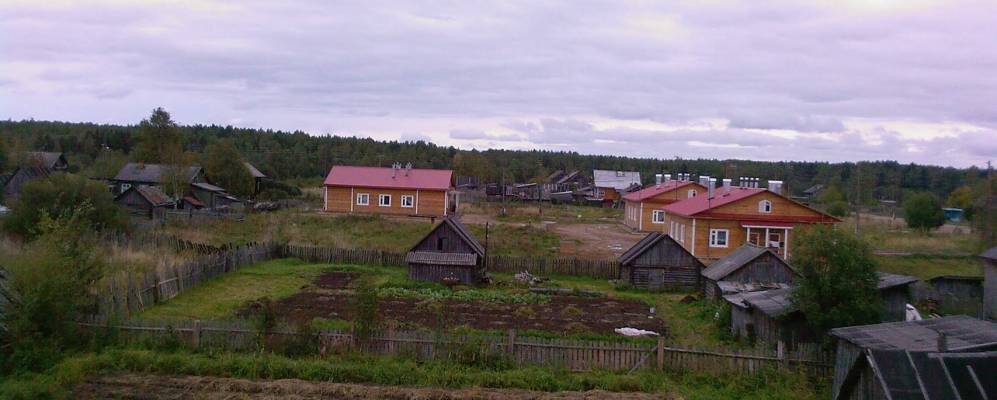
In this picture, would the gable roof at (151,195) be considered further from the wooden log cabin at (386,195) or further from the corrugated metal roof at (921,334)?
the corrugated metal roof at (921,334)

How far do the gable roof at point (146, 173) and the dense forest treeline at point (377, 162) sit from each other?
6013mm

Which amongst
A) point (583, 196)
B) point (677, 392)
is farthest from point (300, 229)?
point (583, 196)

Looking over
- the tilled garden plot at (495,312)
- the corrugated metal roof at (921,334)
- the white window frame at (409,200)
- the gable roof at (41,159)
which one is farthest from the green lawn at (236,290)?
the gable roof at (41,159)

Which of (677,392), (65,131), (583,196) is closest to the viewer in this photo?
(677,392)

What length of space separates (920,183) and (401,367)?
450ft

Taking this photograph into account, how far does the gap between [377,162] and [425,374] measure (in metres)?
91.0

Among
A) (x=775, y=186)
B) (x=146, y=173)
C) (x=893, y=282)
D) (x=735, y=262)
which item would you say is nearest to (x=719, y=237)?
(x=775, y=186)

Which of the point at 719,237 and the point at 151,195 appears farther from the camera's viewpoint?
the point at 151,195

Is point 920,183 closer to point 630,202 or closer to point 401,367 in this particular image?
point 630,202

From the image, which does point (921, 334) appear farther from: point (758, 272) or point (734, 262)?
point (734, 262)

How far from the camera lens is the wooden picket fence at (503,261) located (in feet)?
103

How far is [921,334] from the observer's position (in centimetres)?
1412

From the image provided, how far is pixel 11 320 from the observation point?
1537 cm

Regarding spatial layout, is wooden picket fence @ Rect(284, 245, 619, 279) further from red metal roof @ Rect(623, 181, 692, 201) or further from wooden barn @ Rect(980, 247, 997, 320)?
red metal roof @ Rect(623, 181, 692, 201)
